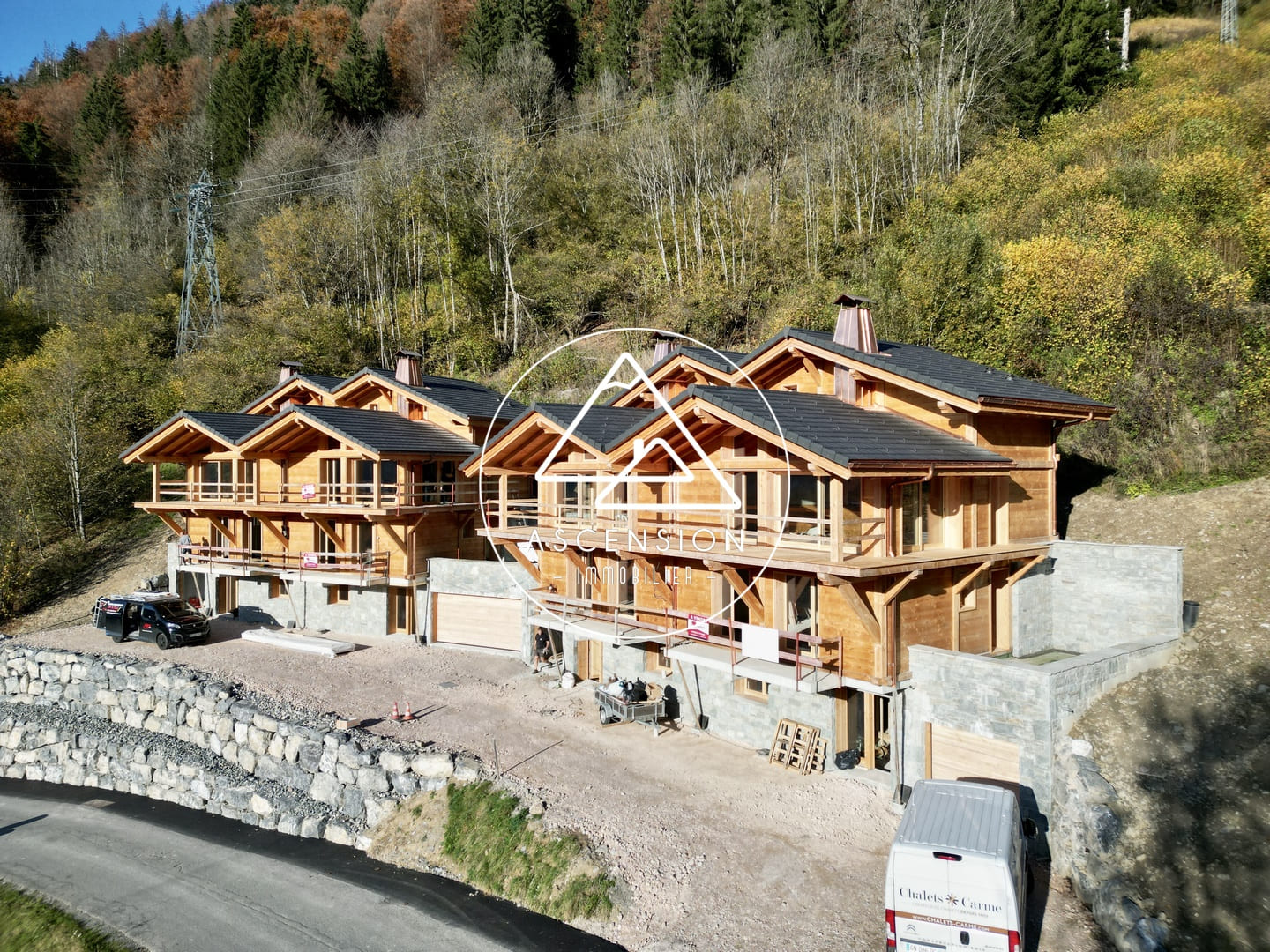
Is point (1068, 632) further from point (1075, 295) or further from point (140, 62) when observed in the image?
point (140, 62)

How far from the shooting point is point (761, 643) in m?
16.2

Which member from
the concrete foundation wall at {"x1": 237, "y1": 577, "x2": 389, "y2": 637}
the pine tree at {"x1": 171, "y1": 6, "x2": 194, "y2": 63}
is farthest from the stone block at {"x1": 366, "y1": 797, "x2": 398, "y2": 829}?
the pine tree at {"x1": 171, "y1": 6, "x2": 194, "y2": 63}

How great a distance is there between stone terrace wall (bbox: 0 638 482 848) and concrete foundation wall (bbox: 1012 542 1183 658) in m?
13.3

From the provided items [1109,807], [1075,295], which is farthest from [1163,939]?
[1075,295]

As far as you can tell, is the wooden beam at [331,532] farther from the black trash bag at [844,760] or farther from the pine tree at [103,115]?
the pine tree at [103,115]

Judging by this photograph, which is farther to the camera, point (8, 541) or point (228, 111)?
point (228, 111)

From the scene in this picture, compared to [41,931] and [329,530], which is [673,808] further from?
[329,530]

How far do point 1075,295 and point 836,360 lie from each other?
13.3m

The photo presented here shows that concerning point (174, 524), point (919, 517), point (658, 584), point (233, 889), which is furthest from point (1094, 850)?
point (174, 524)

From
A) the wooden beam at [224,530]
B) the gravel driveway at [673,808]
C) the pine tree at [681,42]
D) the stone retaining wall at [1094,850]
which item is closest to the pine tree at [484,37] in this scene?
the pine tree at [681,42]

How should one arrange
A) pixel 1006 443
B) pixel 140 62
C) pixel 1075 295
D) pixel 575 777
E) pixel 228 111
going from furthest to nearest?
pixel 140 62 → pixel 228 111 → pixel 1075 295 → pixel 1006 443 → pixel 575 777

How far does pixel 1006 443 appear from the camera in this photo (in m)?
18.2

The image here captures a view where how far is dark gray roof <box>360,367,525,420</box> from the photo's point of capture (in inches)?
1173

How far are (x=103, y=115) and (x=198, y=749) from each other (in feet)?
225
